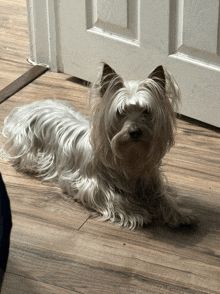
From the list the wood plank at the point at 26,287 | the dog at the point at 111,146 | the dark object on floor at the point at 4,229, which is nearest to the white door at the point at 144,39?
the dog at the point at 111,146

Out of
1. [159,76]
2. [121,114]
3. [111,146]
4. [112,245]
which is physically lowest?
[112,245]

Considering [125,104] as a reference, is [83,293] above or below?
below

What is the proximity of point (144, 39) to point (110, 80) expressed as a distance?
0.80 metres

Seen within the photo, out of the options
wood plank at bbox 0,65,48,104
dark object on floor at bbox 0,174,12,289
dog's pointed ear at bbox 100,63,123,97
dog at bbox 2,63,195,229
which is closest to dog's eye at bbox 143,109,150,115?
dog at bbox 2,63,195,229

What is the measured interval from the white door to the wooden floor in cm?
28

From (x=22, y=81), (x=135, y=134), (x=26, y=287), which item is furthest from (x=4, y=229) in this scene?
(x=22, y=81)

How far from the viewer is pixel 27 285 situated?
65.9 inches

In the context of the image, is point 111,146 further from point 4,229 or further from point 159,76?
point 4,229

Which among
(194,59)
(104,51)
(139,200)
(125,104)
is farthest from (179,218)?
(104,51)

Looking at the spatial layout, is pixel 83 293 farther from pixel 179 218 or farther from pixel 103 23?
pixel 103 23

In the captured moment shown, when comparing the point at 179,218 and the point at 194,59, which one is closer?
the point at 179,218

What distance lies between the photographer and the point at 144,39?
254cm

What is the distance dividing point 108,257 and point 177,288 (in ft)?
0.86

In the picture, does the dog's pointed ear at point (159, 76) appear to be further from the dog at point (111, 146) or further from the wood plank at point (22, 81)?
the wood plank at point (22, 81)
